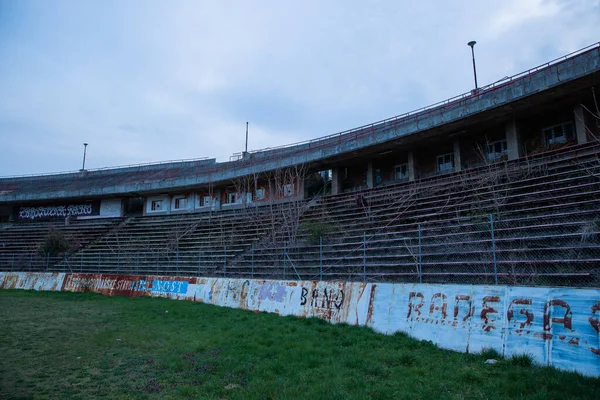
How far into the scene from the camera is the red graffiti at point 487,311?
7.88 meters

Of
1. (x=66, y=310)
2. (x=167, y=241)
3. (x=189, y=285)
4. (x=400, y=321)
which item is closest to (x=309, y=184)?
(x=167, y=241)

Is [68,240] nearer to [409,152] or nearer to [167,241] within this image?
[167,241]

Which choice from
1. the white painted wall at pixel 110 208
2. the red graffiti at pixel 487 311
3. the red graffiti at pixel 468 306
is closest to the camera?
the red graffiti at pixel 487 311

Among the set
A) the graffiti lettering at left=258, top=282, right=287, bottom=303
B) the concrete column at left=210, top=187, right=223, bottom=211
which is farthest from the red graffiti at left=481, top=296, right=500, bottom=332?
the concrete column at left=210, top=187, right=223, bottom=211

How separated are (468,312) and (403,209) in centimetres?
1072

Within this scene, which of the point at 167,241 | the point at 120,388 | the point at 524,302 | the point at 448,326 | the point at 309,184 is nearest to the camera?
the point at 120,388

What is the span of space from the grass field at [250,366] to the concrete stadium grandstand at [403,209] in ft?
12.5

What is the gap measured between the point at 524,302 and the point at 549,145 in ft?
47.7

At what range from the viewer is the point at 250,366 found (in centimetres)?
741

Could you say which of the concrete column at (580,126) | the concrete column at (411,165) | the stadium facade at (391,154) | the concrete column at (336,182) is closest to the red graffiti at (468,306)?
the stadium facade at (391,154)

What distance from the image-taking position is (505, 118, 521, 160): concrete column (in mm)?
19531

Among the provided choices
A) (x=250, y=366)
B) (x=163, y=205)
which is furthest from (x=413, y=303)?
(x=163, y=205)

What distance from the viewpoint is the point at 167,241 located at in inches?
1108

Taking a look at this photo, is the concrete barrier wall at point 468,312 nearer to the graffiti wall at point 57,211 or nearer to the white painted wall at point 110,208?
the white painted wall at point 110,208
